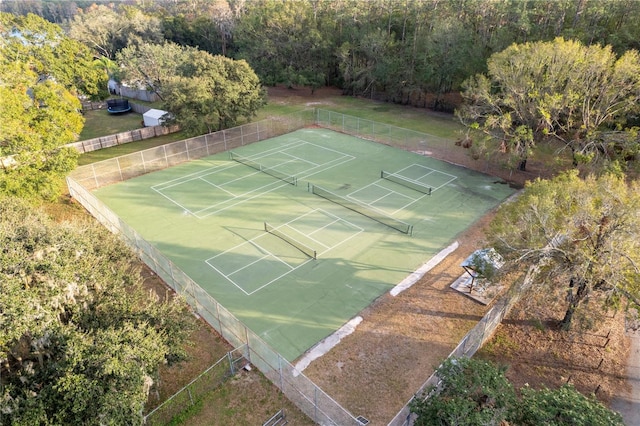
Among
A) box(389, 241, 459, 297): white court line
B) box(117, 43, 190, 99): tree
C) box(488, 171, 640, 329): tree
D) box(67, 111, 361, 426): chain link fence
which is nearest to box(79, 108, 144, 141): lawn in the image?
box(117, 43, 190, 99): tree

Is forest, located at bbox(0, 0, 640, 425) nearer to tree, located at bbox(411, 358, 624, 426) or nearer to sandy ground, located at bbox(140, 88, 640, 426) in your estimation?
sandy ground, located at bbox(140, 88, 640, 426)

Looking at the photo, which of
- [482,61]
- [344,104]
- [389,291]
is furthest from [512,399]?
[344,104]

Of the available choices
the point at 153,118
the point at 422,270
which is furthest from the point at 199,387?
the point at 153,118

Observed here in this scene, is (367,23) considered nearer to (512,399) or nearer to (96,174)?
(96,174)

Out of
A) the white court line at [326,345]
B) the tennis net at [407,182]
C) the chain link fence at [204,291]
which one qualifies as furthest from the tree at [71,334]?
the tennis net at [407,182]

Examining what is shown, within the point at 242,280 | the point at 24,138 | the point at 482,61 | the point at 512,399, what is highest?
the point at 482,61

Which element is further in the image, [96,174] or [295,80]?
[295,80]

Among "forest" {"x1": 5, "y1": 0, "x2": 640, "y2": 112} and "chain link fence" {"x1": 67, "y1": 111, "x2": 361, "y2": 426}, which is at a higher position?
"forest" {"x1": 5, "y1": 0, "x2": 640, "y2": 112}
